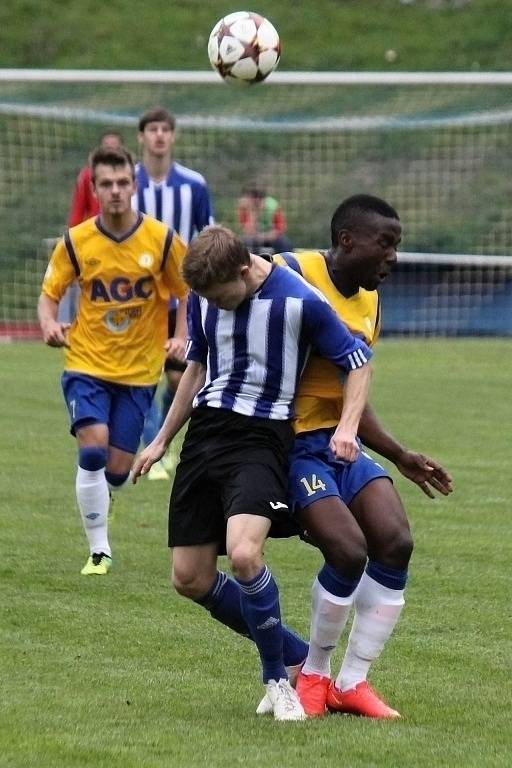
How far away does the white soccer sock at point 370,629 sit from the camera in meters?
5.39

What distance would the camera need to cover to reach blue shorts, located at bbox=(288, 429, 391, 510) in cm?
532

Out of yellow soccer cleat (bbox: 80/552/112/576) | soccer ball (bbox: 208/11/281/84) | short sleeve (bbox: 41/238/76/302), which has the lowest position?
yellow soccer cleat (bbox: 80/552/112/576)

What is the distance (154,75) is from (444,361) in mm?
4792

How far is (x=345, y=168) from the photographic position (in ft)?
74.2

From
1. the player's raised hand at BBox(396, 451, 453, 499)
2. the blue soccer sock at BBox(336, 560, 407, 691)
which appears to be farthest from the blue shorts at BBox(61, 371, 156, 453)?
the blue soccer sock at BBox(336, 560, 407, 691)

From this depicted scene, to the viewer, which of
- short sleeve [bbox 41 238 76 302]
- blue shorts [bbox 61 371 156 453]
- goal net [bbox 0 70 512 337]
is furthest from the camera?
goal net [bbox 0 70 512 337]

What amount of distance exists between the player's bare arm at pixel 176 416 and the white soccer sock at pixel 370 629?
0.89 metres

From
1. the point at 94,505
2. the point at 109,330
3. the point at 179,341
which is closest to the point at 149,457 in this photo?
the point at 94,505

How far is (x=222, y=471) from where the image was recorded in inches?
210

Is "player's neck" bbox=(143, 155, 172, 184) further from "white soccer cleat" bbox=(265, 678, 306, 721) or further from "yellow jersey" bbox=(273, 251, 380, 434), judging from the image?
"white soccer cleat" bbox=(265, 678, 306, 721)

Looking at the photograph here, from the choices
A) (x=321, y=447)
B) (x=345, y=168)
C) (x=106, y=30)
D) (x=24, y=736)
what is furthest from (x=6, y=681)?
(x=106, y=30)

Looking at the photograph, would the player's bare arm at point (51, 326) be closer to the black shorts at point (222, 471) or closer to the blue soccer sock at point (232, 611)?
the black shorts at point (222, 471)

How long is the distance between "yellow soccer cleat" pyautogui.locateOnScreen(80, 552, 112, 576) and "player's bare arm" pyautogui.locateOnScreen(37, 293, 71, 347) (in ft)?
3.54

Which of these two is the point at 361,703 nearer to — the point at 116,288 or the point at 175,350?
the point at 175,350
